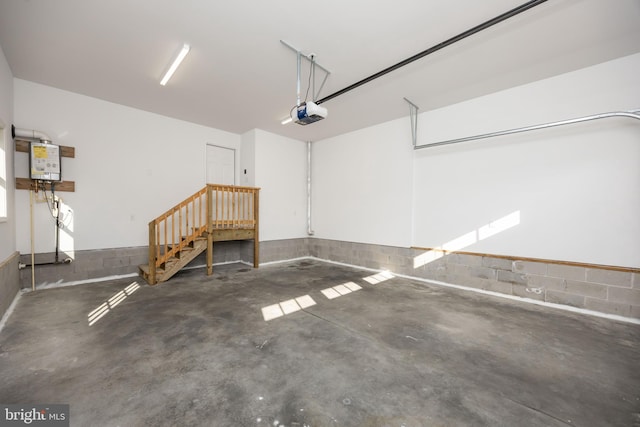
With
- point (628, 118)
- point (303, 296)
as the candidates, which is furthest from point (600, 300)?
point (303, 296)

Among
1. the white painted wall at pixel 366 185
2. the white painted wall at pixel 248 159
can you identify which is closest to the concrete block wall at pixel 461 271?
the white painted wall at pixel 366 185

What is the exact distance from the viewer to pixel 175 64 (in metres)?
3.67

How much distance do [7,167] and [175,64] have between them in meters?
3.01

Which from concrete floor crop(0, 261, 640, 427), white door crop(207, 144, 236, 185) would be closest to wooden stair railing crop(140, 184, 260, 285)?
white door crop(207, 144, 236, 185)

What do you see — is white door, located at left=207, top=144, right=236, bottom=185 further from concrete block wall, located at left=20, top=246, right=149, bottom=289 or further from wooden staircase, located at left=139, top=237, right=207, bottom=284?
concrete block wall, located at left=20, top=246, right=149, bottom=289

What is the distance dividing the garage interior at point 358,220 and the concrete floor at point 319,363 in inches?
0.9

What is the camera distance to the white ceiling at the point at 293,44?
2.77 metres

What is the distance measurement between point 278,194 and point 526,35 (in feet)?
19.3

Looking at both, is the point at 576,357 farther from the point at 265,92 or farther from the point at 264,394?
the point at 265,92

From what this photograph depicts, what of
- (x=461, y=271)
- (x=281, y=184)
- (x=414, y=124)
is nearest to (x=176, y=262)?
(x=281, y=184)

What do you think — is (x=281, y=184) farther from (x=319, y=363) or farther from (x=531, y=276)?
(x=531, y=276)

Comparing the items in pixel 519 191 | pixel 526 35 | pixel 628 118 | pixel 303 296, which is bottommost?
pixel 303 296

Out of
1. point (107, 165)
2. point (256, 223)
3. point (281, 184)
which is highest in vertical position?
point (107, 165)

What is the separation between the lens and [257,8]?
9.05 ft
